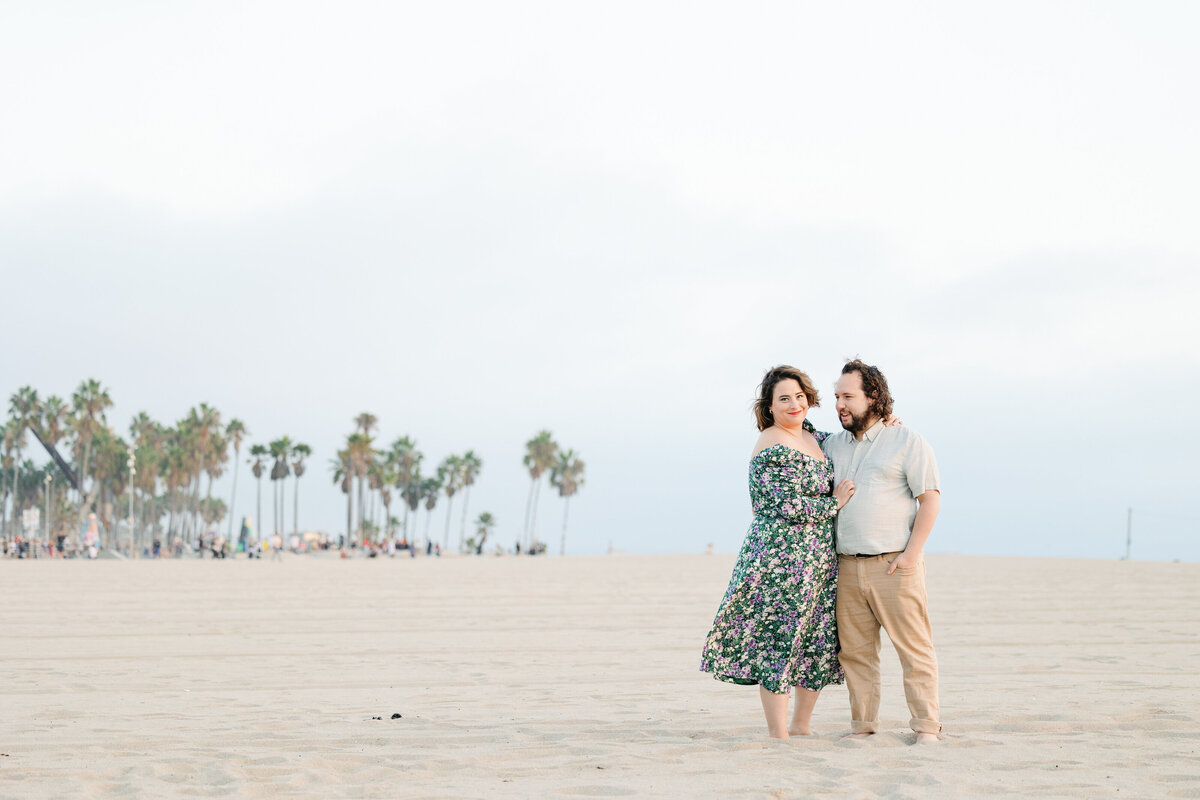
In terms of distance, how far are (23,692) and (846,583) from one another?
17.5 ft

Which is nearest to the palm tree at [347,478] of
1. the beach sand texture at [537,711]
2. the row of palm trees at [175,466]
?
the row of palm trees at [175,466]

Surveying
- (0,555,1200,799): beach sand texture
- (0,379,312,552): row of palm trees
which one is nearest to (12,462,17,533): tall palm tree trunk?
(0,379,312,552): row of palm trees

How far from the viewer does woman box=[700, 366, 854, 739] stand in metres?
5.37

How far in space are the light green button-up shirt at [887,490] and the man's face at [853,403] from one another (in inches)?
4.3

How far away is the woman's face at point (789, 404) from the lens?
17.9ft

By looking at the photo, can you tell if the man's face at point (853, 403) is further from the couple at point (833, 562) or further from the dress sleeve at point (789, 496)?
the dress sleeve at point (789, 496)

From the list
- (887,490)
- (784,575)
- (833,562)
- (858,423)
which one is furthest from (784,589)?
(858,423)

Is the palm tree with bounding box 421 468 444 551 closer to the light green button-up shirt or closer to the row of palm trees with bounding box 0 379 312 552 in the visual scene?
the row of palm trees with bounding box 0 379 312 552

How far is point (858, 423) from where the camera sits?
5.50m

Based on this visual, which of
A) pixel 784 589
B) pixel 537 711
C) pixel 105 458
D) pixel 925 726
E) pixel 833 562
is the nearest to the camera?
pixel 925 726

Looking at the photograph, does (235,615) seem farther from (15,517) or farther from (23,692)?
(15,517)

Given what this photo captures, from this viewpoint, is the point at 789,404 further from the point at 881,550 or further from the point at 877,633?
the point at 877,633

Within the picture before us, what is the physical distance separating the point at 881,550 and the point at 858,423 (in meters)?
0.63

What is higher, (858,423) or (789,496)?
(858,423)
